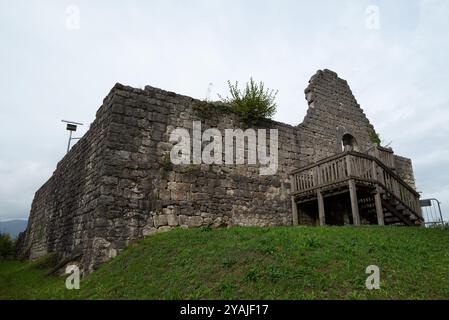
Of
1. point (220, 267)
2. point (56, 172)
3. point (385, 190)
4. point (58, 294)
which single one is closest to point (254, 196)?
point (385, 190)

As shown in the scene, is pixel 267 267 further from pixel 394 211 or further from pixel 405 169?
pixel 405 169

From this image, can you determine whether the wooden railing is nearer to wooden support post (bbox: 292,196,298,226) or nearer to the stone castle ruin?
the stone castle ruin

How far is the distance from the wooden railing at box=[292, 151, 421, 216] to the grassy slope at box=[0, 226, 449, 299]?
2.49 m

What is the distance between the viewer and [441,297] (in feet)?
13.7

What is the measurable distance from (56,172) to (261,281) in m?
13.2

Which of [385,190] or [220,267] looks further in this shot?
[385,190]

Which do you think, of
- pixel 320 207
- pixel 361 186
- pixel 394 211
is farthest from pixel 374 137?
pixel 320 207

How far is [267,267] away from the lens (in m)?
4.98

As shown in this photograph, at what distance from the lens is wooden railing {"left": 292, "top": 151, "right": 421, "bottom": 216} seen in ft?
32.0

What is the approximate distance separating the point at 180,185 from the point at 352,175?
5.15m

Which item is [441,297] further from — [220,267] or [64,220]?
[64,220]

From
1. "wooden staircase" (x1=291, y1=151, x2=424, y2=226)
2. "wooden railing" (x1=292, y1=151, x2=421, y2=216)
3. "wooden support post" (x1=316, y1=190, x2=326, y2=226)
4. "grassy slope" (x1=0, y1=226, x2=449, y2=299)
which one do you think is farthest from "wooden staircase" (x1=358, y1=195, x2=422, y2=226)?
"grassy slope" (x1=0, y1=226, x2=449, y2=299)

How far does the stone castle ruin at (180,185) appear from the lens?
7.94 metres
